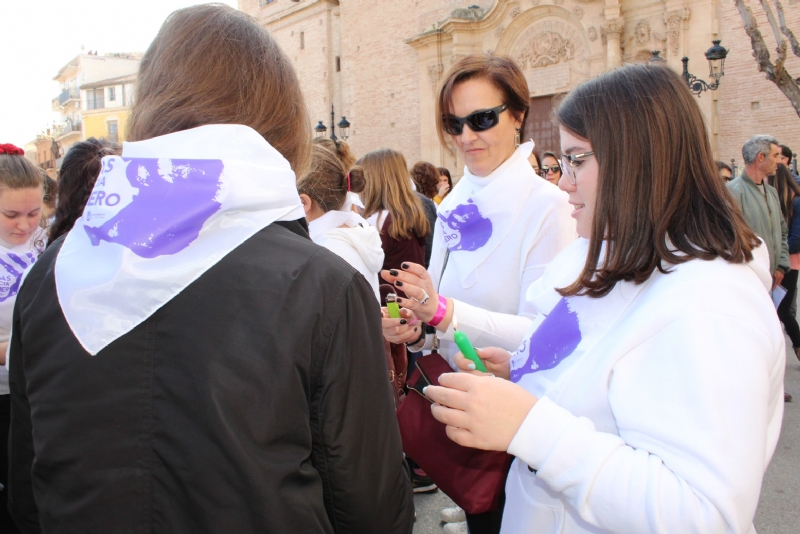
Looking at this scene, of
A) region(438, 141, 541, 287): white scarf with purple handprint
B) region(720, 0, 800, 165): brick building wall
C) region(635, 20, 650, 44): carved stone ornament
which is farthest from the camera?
region(635, 20, 650, 44): carved stone ornament

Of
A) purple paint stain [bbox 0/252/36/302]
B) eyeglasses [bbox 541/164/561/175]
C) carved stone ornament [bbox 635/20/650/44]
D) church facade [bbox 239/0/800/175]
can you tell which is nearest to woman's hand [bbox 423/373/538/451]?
purple paint stain [bbox 0/252/36/302]

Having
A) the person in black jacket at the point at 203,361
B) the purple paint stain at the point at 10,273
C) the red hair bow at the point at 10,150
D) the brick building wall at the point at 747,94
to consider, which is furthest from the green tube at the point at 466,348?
the brick building wall at the point at 747,94

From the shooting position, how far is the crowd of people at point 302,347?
1.01m

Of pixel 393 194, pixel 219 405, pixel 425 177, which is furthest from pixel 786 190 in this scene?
pixel 219 405

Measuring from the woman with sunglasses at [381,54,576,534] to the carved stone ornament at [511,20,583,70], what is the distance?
45.6ft

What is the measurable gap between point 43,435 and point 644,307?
49.5 inches

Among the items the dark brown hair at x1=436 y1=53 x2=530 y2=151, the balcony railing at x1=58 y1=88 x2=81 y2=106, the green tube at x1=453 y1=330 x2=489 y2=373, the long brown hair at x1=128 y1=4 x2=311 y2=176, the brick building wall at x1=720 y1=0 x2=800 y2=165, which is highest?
the balcony railing at x1=58 y1=88 x2=81 y2=106

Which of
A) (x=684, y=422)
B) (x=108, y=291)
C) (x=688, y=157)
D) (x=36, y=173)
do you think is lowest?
(x=684, y=422)

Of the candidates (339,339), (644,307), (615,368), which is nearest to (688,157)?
(644,307)

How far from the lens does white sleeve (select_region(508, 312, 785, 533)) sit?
1.07 m

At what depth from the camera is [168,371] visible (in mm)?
1013

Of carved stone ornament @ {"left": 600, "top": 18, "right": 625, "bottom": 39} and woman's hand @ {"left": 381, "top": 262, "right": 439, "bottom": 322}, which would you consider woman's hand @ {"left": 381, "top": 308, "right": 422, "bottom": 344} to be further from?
carved stone ornament @ {"left": 600, "top": 18, "right": 625, "bottom": 39}

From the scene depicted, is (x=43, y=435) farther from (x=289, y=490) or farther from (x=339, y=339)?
(x=339, y=339)

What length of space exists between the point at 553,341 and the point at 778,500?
3.10 metres
